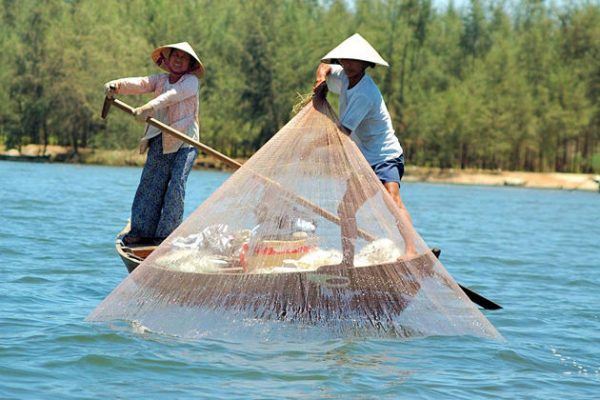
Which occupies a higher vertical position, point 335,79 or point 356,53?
point 356,53

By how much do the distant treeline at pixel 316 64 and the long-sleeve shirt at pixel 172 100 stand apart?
119 ft

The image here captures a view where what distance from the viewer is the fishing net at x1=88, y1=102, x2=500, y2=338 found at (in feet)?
18.2

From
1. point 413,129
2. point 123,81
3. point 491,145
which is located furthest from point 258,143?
point 123,81

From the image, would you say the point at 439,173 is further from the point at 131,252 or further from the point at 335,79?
the point at 335,79

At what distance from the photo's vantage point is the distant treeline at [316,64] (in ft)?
148

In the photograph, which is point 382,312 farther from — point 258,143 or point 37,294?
point 258,143

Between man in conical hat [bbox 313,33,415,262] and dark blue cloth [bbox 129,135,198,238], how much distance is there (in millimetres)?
1404

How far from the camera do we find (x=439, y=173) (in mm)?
45281

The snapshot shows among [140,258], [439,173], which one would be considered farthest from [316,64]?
[140,258]

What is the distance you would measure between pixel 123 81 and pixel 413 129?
41.6 m

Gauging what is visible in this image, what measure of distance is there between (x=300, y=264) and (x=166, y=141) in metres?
1.79

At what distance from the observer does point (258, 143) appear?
50.0 meters

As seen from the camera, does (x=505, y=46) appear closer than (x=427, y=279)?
No

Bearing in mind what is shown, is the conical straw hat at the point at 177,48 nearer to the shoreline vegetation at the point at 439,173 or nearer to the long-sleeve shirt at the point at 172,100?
the long-sleeve shirt at the point at 172,100
